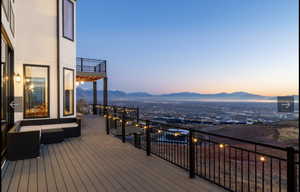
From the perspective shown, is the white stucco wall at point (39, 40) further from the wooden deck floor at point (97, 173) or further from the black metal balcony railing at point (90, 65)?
the black metal balcony railing at point (90, 65)

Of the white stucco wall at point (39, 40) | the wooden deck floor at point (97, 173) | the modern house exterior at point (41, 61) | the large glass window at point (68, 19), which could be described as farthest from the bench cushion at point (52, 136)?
the large glass window at point (68, 19)

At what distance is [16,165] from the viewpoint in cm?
468

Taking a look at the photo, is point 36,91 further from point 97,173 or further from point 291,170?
point 291,170

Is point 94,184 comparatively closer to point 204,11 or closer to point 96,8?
point 204,11

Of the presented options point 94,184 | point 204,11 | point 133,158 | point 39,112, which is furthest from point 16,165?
point 204,11

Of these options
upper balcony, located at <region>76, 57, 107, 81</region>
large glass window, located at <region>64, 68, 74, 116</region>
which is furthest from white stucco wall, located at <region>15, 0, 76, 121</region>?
upper balcony, located at <region>76, 57, 107, 81</region>

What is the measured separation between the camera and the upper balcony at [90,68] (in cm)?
1393

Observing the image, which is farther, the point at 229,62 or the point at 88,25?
the point at 88,25

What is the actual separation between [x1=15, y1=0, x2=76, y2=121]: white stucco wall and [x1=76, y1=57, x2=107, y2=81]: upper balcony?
588 centimetres

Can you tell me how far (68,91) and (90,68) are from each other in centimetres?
650

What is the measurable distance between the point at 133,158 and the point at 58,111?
4.18 meters

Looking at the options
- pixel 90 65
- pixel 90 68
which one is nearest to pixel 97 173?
pixel 90 68

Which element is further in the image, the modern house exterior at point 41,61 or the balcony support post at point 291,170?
the modern house exterior at point 41,61

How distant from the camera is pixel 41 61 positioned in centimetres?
752
